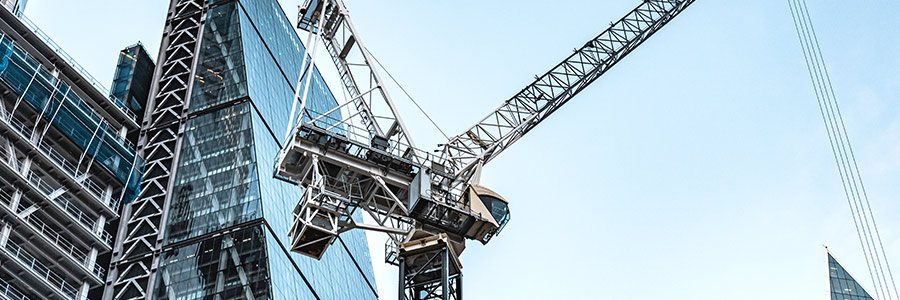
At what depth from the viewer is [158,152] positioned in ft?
327

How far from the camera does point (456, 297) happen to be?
49.2 m

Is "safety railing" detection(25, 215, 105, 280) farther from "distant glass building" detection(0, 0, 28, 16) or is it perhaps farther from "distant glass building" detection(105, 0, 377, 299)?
"distant glass building" detection(0, 0, 28, 16)

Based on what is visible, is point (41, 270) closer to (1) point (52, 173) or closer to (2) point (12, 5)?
(1) point (52, 173)

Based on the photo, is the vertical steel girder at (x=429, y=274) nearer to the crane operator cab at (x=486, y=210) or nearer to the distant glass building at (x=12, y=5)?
the crane operator cab at (x=486, y=210)

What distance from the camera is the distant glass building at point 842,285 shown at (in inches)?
4465

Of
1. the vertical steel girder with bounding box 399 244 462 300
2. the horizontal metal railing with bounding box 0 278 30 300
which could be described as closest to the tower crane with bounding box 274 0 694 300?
the vertical steel girder with bounding box 399 244 462 300

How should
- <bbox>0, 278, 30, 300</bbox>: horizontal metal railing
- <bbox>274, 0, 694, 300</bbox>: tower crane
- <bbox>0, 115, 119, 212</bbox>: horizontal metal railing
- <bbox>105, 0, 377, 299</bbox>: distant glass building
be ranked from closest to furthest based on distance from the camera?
<bbox>274, 0, 694, 300</bbox>: tower crane
<bbox>0, 278, 30, 300</bbox>: horizontal metal railing
<bbox>0, 115, 119, 212</bbox>: horizontal metal railing
<bbox>105, 0, 377, 299</bbox>: distant glass building

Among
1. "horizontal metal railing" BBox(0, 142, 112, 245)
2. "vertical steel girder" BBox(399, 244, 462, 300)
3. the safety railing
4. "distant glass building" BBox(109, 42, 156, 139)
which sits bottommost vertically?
"vertical steel girder" BBox(399, 244, 462, 300)

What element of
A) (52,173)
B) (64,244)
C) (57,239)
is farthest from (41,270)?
(52,173)

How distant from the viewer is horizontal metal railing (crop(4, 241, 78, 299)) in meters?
71.9

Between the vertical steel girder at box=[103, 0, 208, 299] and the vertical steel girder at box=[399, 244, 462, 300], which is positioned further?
the vertical steel girder at box=[103, 0, 208, 299]

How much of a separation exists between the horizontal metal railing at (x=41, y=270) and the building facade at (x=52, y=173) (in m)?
0.08

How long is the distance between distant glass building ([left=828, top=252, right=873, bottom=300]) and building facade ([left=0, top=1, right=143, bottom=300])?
74036 mm

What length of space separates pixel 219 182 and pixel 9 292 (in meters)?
27.0
